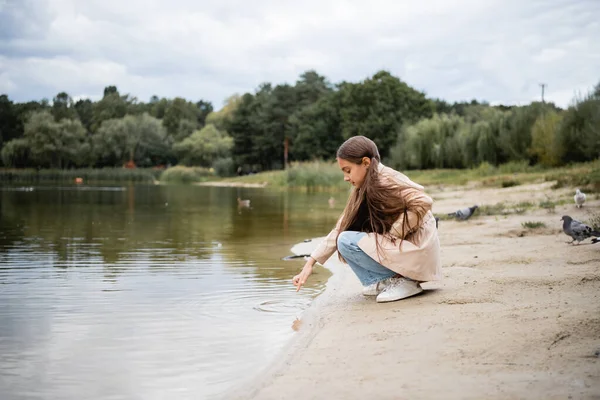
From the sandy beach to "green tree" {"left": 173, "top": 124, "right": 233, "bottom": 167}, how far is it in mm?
80764

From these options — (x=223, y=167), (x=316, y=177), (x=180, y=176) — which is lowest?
(x=316, y=177)

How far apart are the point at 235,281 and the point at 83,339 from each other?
268cm

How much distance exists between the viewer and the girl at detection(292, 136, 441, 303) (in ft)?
16.0

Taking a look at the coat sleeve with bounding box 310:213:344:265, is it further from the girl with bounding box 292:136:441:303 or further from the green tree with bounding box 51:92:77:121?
the green tree with bounding box 51:92:77:121

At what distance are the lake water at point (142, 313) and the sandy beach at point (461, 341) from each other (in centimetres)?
39

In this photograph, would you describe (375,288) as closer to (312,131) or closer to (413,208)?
(413,208)

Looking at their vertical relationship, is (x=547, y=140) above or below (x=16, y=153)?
below

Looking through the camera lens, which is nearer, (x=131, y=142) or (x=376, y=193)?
(x=376, y=193)

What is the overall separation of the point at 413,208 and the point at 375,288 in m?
0.91

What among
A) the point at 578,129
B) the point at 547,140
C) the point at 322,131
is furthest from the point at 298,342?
the point at 322,131

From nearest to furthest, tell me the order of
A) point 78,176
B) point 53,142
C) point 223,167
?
point 78,176
point 223,167
point 53,142

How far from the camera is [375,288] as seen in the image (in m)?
5.38

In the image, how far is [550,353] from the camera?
10.6 feet

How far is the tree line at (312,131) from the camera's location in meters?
31.2
